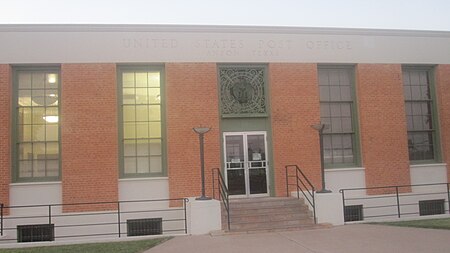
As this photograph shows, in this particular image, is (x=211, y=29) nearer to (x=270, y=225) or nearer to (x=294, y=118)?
(x=294, y=118)

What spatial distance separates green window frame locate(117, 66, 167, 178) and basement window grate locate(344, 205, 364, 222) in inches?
255

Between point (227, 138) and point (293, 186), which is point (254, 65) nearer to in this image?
point (227, 138)

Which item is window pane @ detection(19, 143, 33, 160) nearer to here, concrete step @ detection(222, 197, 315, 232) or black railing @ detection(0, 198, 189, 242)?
black railing @ detection(0, 198, 189, 242)

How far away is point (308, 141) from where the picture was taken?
16484 millimetres

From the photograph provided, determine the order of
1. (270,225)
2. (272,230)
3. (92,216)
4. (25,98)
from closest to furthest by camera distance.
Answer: (272,230), (270,225), (92,216), (25,98)

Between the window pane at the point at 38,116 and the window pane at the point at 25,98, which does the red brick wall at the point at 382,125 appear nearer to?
the window pane at the point at 38,116

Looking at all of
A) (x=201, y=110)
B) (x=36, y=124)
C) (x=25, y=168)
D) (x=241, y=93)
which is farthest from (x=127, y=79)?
(x=25, y=168)

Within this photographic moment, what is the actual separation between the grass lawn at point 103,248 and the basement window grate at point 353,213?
7.30m

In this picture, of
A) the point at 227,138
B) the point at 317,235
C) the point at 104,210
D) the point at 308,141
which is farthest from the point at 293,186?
the point at 104,210

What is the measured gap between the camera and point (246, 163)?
16.2m

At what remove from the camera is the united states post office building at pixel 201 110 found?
15367 mm

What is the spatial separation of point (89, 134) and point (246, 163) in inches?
210

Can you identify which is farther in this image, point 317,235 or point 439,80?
point 439,80

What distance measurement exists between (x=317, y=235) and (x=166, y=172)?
5866 millimetres
